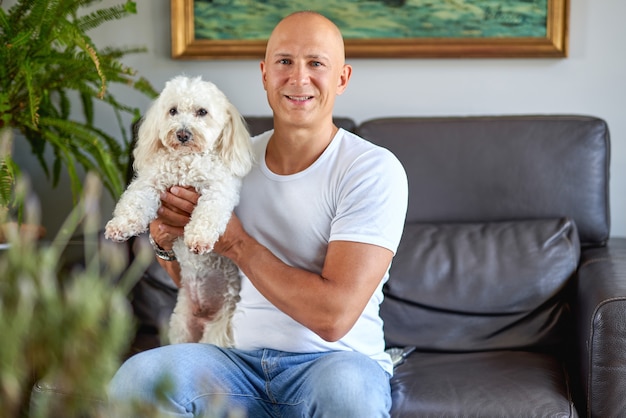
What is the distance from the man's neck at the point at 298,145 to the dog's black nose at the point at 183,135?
209 mm

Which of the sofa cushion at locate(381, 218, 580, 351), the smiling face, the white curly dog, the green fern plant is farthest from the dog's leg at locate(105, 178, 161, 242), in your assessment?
the sofa cushion at locate(381, 218, 580, 351)

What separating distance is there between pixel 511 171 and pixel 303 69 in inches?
35.5

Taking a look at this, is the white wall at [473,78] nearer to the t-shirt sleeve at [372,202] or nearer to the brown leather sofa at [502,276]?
the brown leather sofa at [502,276]

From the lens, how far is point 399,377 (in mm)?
2025

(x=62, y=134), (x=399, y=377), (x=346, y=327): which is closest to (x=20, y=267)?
(x=346, y=327)

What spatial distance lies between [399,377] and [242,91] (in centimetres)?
134

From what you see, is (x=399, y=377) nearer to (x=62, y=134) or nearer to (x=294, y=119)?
(x=294, y=119)

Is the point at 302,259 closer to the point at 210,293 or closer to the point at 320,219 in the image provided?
the point at 320,219

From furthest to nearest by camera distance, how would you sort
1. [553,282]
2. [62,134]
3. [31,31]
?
[62,134] < [31,31] < [553,282]

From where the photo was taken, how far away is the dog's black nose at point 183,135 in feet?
6.08

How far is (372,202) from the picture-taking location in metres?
1.70

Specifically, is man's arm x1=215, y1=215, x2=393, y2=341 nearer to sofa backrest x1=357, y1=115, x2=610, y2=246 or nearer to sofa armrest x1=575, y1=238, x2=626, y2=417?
sofa armrest x1=575, y1=238, x2=626, y2=417

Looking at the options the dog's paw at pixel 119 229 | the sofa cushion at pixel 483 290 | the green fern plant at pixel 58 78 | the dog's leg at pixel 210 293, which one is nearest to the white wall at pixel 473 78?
the green fern plant at pixel 58 78

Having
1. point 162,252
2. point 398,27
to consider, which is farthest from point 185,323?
point 398,27
